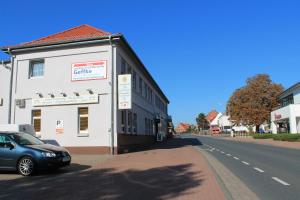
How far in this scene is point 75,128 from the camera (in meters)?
24.1

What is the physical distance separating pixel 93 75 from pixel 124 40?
3136 millimetres

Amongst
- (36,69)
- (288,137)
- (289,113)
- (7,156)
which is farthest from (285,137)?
(7,156)

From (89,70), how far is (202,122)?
140 meters

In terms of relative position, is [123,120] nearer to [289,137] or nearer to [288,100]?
[289,137]

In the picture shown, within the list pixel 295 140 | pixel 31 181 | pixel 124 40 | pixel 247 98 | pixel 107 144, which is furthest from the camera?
pixel 247 98

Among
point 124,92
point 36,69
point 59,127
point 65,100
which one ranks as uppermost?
point 36,69

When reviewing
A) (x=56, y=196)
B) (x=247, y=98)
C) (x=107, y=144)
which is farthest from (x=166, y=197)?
(x=247, y=98)

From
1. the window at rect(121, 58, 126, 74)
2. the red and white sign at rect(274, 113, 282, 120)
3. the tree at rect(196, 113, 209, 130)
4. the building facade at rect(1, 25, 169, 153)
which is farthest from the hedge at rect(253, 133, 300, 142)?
the tree at rect(196, 113, 209, 130)

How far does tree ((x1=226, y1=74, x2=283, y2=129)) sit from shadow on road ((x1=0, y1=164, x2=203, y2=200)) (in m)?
62.6

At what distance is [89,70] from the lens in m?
24.3

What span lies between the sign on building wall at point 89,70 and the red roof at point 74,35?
168 centimetres

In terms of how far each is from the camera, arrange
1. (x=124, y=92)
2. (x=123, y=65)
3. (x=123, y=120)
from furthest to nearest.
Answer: (x=123, y=65) → (x=123, y=120) → (x=124, y=92)

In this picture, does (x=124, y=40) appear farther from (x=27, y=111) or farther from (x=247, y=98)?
(x=247, y=98)

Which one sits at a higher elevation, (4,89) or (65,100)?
(4,89)
